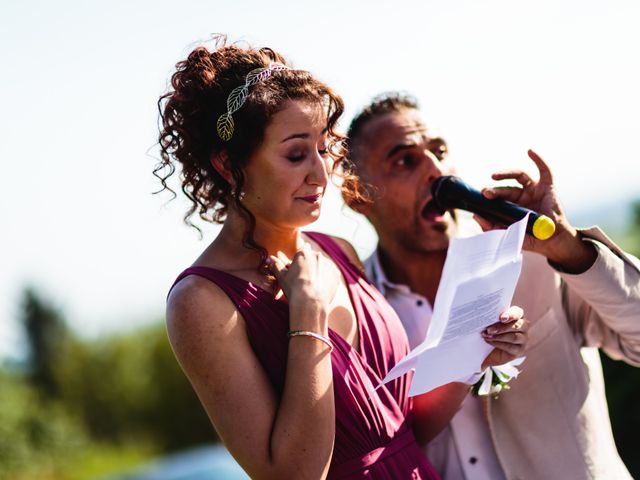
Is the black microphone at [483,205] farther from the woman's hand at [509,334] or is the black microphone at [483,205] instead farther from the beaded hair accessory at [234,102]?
the beaded hair accessory at [234,102]

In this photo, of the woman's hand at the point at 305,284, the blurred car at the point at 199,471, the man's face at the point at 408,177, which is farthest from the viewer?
the blurred car at the point at 199,471

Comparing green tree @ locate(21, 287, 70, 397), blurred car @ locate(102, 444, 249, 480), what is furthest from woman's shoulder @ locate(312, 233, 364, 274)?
green tree @ locate(21, 287, 70, 397)

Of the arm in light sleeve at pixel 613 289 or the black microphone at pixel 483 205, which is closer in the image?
the black microphone at pixel 483 205

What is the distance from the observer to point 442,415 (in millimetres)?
3025

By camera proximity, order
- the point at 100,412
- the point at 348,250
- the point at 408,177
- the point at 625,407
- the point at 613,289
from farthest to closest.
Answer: the point at 100,412, the point at 625,407, the point at 408,177, the point at 348,250, the point at 613,289

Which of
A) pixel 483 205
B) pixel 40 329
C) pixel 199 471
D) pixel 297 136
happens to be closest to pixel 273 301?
pixel 297 136

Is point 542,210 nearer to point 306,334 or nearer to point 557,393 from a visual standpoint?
point 557,393

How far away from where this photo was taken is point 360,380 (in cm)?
272

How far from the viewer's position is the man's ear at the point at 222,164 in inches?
107

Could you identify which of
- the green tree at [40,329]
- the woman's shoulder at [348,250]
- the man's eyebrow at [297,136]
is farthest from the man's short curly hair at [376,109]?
the green tree at [40,329]

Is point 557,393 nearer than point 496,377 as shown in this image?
No

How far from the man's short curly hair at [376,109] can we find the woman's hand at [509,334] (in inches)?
48.3

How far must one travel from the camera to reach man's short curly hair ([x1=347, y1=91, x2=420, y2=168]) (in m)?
3.64

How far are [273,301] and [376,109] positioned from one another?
4.51ft
